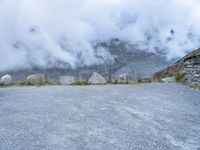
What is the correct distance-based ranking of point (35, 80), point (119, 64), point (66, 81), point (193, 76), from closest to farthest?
point (193, 76) → point (35, 80) → point (66, 81) → point (119, 64)

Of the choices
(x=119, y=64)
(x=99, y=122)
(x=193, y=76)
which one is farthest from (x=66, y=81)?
(x=119, y=64)

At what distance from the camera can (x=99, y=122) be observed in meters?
7.74

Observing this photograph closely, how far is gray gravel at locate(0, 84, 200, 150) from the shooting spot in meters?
6.10

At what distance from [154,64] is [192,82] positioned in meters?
36.8

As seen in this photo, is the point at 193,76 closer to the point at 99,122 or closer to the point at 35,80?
the point at 35,80

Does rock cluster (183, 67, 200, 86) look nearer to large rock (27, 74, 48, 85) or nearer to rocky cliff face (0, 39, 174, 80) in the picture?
large rock (27, 74, 48, 85)

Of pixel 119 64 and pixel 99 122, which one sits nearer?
pixel 99 122

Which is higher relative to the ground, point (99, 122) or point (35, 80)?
point (35, 80)

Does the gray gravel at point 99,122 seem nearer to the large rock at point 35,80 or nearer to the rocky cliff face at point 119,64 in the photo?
the large rock at point 35,80

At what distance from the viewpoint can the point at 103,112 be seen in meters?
8.92

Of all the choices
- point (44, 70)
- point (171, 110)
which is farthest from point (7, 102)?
point (44, 70)

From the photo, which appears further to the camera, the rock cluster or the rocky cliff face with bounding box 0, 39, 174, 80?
the rocky cliff face with bounding box 0, 39, 174, 80

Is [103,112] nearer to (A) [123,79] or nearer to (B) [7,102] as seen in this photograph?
(B) [7,102]

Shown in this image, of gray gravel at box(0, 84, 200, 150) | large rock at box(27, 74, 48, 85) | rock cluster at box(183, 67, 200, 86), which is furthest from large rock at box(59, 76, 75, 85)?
rock cluster at box(183, 67, 200, 86)
